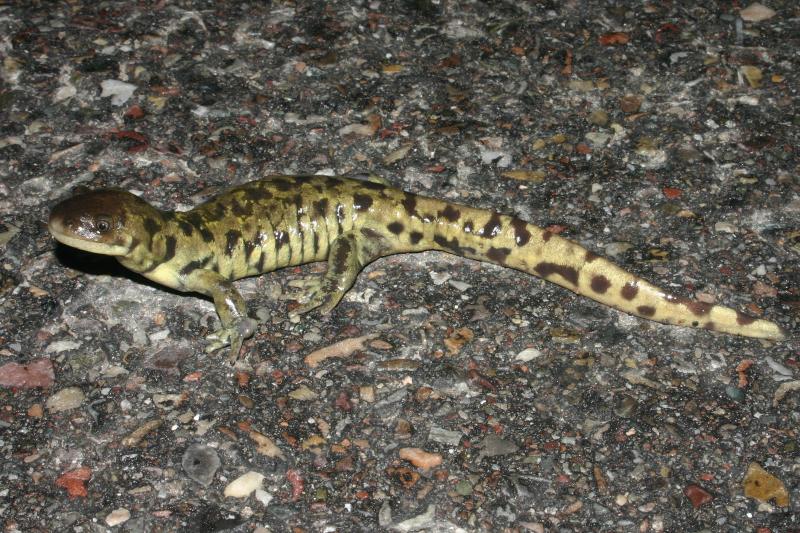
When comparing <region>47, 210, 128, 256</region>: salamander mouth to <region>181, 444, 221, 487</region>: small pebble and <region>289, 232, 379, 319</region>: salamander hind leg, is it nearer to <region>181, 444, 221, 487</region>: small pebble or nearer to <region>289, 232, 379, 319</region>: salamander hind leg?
<region>289, 232, 379, 319</region>: salamander hind leg

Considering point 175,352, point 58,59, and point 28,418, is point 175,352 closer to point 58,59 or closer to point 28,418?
point 28,418

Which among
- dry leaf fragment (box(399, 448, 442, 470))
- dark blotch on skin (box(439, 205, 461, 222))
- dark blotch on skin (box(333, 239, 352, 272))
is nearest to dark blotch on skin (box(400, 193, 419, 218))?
dark blotch on skin (box(439, 205, 461, 222))

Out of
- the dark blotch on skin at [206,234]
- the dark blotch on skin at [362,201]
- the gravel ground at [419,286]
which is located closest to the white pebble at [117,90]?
the gravel ground at [419,286]

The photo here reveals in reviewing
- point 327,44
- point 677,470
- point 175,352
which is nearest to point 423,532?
point 677,470

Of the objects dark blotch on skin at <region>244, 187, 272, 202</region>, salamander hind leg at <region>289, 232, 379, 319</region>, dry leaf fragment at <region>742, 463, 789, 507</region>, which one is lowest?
dry leaf fragment at <region>742, 463, 789, 507</region>

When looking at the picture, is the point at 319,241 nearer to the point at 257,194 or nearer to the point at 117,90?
the point at 257,194

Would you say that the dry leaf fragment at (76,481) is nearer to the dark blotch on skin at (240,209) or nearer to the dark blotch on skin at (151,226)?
the dark blotch on skin at (151,226)

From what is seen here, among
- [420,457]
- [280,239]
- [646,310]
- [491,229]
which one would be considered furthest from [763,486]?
[280,239]
